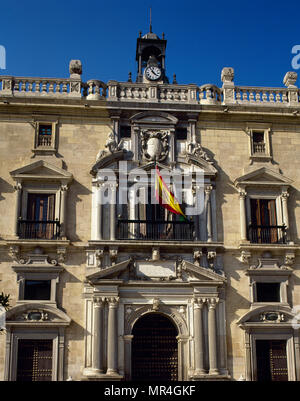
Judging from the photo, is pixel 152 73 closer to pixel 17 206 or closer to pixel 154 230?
pixel 154 230

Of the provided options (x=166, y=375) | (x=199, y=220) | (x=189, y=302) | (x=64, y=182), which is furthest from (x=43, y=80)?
(x=166, y=375)

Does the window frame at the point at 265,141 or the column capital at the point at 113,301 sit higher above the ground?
the window frame at the point at 265,141

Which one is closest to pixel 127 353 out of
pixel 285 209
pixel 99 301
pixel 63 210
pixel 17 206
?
pixel 99 301

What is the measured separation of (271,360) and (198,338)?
282 centimetres

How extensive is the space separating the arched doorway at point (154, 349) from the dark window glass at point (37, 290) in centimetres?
336

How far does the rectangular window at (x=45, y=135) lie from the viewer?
24.1 metres

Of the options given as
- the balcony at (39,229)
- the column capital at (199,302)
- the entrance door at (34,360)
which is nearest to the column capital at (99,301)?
the entrance door at (34,360)

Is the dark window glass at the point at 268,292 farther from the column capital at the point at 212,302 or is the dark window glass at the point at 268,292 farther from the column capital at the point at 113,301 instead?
the column capital at the point at 113,301

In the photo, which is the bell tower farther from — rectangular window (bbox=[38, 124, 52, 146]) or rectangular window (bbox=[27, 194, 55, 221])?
rectangular window (bbox=[27, 194, 55, 221])

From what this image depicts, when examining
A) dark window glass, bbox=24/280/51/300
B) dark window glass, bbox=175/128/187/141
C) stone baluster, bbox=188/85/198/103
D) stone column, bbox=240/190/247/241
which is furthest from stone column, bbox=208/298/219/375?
stone baluster, bbox=188/85/198/103

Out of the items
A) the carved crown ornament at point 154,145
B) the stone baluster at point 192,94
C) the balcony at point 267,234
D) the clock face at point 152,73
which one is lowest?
the balcony at point 267,234

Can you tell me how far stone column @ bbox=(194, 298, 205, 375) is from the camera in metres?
21.5

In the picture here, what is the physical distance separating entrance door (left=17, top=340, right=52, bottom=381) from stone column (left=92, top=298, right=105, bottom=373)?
160 centimetres

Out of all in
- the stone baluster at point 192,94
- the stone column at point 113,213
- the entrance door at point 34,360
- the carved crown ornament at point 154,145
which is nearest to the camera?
the entrance door at point 34,360
